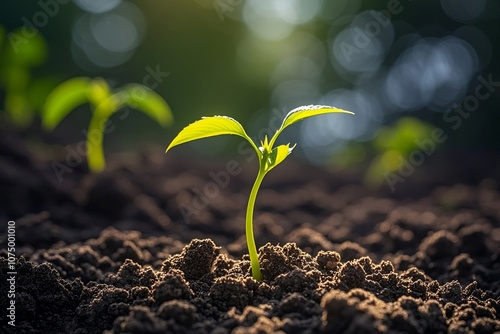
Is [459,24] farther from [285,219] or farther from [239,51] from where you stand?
[285,219]

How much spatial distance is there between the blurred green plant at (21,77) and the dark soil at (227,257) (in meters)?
1.12

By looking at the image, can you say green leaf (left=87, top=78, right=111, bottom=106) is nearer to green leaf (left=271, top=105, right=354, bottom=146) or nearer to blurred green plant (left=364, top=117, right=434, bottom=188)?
green leaf (left=271, top=105, right=354, bottom=146)

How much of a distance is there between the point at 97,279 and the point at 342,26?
12331 mm

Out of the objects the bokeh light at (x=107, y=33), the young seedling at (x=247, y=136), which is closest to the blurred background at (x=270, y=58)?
the bokeh light at (x=107, y=33)

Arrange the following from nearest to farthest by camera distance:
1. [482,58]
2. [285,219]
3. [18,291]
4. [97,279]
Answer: [18,291] < [97,279] < [285,219] < [482,58]

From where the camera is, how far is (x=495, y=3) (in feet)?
35.7

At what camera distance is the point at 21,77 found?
5430 mm

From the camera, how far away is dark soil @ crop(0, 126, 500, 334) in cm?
142

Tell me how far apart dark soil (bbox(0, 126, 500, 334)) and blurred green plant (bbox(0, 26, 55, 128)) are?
112cm

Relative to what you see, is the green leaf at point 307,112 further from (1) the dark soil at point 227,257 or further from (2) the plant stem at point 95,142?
(2) the plant stem at point 95,142

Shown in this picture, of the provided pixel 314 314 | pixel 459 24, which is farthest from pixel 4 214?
pixel 459 24

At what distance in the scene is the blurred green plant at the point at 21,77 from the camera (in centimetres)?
529

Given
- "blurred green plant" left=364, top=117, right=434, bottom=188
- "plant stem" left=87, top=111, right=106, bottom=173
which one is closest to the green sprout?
"plant stem" left=87, top=111, right=106, bottom=173

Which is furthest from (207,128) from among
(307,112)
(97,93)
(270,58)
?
(270,58)
